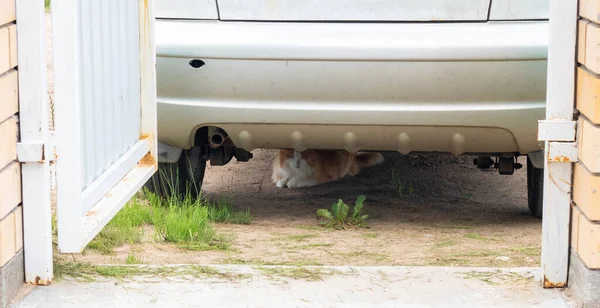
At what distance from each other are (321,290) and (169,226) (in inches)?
43.4

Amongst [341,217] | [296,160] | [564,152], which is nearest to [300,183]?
[296,160]

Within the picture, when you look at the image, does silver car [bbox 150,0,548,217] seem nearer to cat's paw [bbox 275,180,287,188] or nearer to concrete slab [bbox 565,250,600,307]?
concrete slab [bbox 565,250,600,307]

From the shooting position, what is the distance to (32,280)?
366 centimetres

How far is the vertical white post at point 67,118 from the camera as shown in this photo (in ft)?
10.8

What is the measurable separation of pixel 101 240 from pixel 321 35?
4.00 ft

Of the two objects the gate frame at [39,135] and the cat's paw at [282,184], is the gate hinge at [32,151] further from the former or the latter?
the cat's paw at [282,184]

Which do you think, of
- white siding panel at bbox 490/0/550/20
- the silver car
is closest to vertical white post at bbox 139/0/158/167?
the silver car

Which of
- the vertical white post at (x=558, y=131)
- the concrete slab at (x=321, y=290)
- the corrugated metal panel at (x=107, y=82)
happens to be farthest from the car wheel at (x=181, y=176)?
the vertical white post at (x=558, y=131)

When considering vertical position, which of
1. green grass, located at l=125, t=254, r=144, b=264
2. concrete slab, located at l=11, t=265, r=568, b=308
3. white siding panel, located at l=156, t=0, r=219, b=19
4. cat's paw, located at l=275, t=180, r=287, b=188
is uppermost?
white siding panel, located at l=156, t=0, r=219, b=19

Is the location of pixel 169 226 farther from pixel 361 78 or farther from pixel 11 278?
A: pixel 11 278

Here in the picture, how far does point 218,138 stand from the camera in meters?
4.86

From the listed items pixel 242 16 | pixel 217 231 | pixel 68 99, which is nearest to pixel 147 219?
pixel 217 231

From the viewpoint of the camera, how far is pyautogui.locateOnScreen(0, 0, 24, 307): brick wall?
3.37 m

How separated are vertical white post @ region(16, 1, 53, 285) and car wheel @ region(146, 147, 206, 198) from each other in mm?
1596
